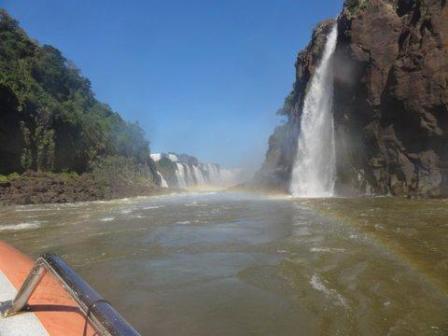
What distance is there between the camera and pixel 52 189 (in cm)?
3047

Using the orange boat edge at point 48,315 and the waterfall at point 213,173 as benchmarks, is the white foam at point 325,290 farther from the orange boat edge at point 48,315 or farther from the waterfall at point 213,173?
the waterfall at point 213,173

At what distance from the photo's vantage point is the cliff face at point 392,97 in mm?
20172

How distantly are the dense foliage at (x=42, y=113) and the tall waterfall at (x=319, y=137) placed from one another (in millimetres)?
19804

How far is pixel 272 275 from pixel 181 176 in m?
68.3

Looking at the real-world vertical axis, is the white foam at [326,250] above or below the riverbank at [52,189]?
below

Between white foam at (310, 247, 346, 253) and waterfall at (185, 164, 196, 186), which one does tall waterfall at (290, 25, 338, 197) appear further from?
waterfall at (185, 164, 196, 186)

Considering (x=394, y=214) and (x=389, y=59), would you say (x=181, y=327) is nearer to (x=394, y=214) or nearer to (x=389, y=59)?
(x=394, y=214)

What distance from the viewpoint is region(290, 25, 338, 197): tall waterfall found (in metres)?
28.4

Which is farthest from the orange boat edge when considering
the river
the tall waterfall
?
the tall waterfall

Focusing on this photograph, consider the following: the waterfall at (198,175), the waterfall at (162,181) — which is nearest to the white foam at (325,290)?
the waterfall at (162,181)

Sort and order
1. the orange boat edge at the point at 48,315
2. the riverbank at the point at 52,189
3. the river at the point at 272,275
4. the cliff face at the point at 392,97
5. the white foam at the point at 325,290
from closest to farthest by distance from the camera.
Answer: the orange boat edge at the point at 48,315, the river at the point at 272,275, the white foam at the point at 325,290, the cliff face at the point at 392,97, the riverbank at the point at 52,189

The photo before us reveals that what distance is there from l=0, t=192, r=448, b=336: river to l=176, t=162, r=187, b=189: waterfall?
204 feet

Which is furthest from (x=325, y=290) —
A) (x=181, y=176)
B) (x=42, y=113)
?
(x=181, y=176)

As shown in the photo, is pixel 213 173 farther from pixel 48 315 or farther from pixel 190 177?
pixel 48 315
